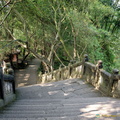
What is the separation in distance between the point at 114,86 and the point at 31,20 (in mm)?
8308

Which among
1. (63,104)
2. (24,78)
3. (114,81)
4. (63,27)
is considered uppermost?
(63,27)

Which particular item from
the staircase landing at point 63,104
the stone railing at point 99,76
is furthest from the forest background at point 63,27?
the staircase landing at point 63,104

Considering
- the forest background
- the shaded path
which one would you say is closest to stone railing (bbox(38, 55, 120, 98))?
the forest background

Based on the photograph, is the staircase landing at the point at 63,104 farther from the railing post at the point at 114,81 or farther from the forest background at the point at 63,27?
the forest background at the point at 63,27

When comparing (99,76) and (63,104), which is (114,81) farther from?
(63,104)

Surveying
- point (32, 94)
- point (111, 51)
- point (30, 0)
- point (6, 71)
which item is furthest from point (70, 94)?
point (111, 51)

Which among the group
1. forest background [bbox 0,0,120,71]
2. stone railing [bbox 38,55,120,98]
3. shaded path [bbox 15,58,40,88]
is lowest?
shaded path [bbox 15,58,40,88]

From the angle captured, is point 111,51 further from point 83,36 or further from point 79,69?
point 79,69

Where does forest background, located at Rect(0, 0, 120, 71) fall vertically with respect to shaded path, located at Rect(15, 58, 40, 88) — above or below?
above

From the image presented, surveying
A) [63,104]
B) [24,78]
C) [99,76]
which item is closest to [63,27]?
[99,76]

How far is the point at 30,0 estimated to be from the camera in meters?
6.68

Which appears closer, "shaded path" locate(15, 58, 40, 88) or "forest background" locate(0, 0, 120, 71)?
"forest background" locate(0, 0, 120, 71)

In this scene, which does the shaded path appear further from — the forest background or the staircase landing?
Answer: the staircase landing

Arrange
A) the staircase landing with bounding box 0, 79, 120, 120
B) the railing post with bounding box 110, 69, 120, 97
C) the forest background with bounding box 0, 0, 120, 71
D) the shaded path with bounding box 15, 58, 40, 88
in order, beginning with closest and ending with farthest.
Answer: the staircase landing with bounding box 0, 79, 120, 120
the railing post with bounding box 110, 69, 120, 97
the forest background with bounding box 0, 0, 120, 71
the shaded path with bounding box 15, 58, 40, 88
